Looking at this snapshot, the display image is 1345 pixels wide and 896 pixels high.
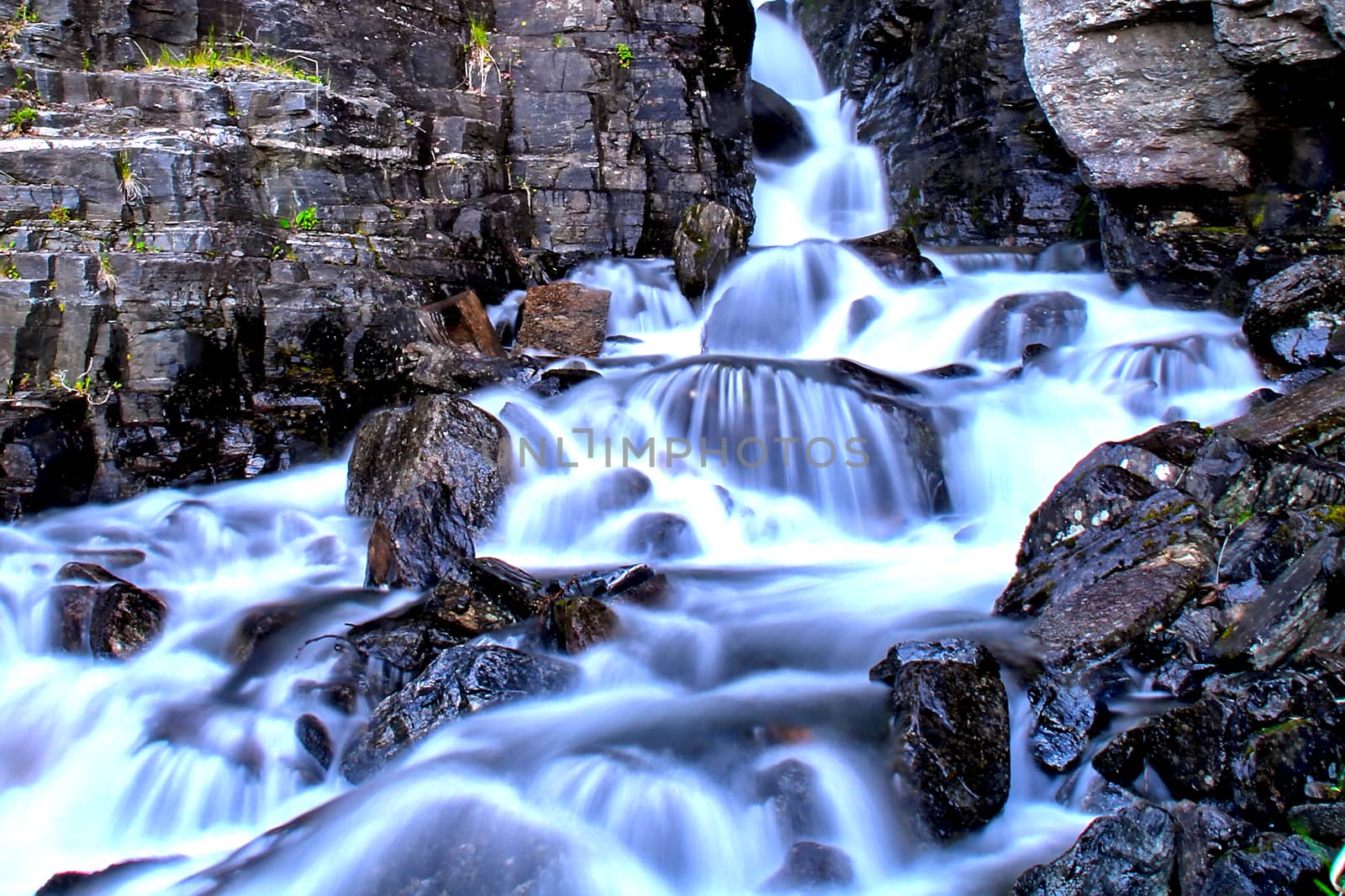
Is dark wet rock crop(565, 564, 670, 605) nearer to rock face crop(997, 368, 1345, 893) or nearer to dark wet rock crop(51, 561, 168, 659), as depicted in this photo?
rock face crop(997, 368, 1345, 893)

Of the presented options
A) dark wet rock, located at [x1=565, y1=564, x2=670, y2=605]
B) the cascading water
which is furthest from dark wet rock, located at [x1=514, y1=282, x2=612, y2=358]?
dark wet rock, located at [x1=565, y1=564, x2=670, y2=605]

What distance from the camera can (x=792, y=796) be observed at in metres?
3.43

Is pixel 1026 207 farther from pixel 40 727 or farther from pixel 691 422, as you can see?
pixel 40 727

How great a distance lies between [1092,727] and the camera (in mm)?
3480

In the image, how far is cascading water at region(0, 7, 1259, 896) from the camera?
11.0 feet

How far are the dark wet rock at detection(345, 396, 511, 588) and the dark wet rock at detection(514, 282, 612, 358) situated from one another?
7.91 feet

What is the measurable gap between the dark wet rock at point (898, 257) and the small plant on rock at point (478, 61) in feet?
14.9

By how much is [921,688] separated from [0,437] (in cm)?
662

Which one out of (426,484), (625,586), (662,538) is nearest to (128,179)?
(426,484)

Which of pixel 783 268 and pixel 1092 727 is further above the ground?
pixel 783 268

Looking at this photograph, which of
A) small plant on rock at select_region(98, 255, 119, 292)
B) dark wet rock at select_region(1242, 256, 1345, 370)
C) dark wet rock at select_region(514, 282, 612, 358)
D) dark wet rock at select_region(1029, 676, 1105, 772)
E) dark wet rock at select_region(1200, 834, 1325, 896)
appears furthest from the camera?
dark wet rock at select_region(514, 282, 612, 358)

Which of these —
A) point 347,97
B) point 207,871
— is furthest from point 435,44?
point 207,871

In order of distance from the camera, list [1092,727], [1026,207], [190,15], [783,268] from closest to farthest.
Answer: [1092,727]
[190,15]
[783,268]
[1026,207]

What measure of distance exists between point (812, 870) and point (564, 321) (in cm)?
657
